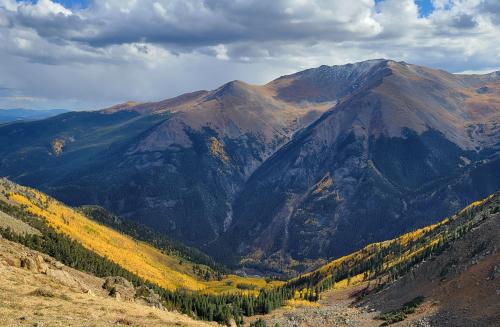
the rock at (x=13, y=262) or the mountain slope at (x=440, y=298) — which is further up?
the rock at (x=13, y=262)

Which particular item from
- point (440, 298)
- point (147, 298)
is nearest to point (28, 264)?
point (147, 298)

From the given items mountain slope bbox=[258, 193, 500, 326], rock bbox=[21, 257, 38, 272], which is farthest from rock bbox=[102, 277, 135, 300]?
mountain slope bbox=[258, 193, 500, 326]

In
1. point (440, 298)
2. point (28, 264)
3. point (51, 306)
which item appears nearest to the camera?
point (51, 306)

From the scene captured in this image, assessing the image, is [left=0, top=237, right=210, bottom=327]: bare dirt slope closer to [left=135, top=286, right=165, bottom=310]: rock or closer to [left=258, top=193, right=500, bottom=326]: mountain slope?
[left=135, top=286, right=165, bottom=310]: rock

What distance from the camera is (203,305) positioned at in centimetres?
16575

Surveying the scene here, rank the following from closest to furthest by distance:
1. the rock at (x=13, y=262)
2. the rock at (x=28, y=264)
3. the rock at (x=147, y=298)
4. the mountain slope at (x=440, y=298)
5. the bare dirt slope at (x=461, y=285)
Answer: the rock at (x=13, y=262) < the rock at (x=28, y=264) < the bare dirt slope at (x=461, y=285) < the mountain slope at (x=440, y=298) < the rock at (x=147, y=298)

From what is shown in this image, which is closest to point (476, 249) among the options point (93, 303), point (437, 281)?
point (437, 281)

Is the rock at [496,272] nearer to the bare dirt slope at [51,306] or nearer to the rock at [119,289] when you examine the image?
the bare dirt slope at [51,306]

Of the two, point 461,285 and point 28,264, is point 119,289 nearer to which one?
point 28,264

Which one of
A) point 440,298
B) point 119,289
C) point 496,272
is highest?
point 496,272

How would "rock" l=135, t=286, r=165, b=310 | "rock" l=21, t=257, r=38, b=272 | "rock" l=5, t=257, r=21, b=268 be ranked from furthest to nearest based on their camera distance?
"rock" l=135, t=286, r=165, b=310 < "rock" l=21, t=257, r=38, b=272 < "rock" l=5, t=257, r=21, b=268

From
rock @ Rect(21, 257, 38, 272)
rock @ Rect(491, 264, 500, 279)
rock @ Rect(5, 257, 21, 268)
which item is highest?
rock @ Rect(5, 257, 21, 268)

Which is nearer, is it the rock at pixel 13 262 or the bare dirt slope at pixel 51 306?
the bare dirt slope at pixel 51 306

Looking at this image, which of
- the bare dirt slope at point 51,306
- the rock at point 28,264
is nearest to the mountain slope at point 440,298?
the bare dirt slope at point 51,306
